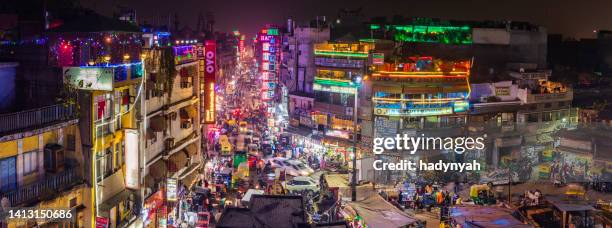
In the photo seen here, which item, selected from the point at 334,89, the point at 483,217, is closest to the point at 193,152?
the point at 334,89

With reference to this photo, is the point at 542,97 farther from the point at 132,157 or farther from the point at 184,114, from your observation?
the point at 132,157

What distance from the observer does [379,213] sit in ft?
64.5

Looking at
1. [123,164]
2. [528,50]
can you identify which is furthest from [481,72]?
[123,164]

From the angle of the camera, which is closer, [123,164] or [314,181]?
[123,164]

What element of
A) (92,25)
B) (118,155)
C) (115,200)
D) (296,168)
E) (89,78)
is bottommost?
(296,168)

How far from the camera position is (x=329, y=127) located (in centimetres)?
4388

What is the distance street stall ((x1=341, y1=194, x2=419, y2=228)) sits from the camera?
740 inches

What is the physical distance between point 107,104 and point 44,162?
363 centimetres

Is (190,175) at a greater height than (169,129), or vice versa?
(169,129)

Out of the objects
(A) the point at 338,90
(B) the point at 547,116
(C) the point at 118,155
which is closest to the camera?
(C) the point at 118,155

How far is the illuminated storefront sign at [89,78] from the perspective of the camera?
727 inches

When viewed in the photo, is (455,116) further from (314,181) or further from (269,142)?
(269,142)

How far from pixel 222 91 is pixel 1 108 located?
61588 mm

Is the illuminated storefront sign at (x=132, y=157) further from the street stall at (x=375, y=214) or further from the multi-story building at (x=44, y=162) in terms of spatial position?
the street stall at (x=375, y=214)
